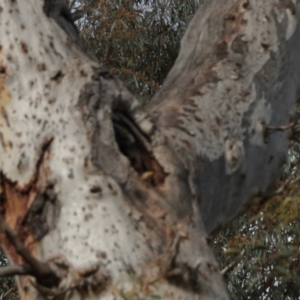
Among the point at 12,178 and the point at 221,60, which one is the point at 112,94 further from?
the point at 221,60

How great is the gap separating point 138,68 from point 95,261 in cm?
399

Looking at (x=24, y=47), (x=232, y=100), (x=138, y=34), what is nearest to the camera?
(x=24, y=47)

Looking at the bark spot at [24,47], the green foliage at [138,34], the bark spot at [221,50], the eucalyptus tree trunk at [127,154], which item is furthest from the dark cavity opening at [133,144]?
the green foliage at [138,34]

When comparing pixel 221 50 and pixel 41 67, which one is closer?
pixel 41 67

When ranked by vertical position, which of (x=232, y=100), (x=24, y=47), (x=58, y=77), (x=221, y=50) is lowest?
(x=232, y=100)

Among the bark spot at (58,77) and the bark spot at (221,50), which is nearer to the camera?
the bark spot at (58,77)

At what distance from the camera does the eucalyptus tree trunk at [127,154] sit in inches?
57.6

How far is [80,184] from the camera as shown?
5.08ft

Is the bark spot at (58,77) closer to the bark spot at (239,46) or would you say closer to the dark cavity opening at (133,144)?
the dark cavity opening at (133,144)

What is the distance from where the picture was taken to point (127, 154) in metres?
1.70

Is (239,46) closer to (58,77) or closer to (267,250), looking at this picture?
(58,77)

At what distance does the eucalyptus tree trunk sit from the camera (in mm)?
1462

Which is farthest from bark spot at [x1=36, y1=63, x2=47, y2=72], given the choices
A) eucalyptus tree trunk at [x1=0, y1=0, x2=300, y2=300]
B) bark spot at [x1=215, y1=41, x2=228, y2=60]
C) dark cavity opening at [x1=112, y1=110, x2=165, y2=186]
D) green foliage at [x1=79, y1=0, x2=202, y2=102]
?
green foliage at [x1=79, y1=0, x2=202, y2=102]

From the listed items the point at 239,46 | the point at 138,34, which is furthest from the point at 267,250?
the point at 138,34
